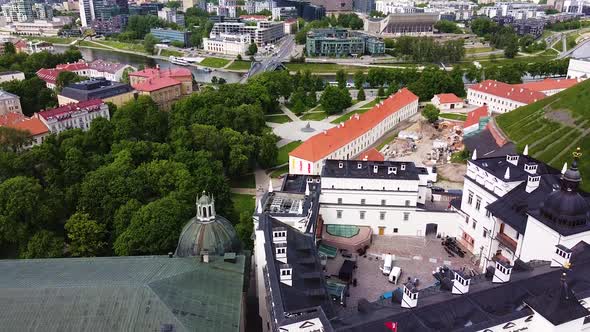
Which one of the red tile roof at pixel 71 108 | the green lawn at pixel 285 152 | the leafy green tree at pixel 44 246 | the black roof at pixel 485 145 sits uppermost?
the red tile roof at pixel 71 108

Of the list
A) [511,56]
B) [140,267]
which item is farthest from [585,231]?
[511,56]

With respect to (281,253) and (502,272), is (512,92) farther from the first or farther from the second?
(281,253)

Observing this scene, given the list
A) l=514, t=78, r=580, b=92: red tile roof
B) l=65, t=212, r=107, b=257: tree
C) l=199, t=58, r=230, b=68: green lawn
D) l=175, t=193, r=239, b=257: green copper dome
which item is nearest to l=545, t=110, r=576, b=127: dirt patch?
l=514, t=78, r=580, b=92: red tile roof

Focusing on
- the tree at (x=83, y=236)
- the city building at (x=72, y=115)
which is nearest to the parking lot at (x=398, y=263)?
the tree at (x=83, y=236)

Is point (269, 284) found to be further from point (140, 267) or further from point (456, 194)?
point (456, 194)

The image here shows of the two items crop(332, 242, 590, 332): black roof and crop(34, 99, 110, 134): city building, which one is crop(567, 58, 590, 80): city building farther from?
crop(34, 99, 110, 134): city building

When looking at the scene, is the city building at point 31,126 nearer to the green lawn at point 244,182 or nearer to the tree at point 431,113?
the green lawn at point 244,182
